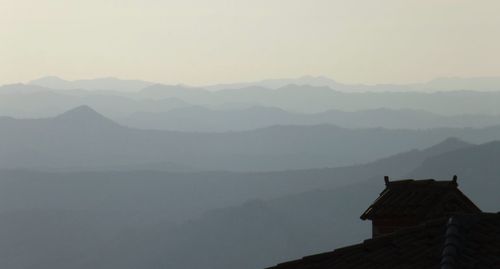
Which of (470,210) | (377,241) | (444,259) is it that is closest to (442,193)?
(470,210)

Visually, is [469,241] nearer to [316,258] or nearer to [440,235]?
[440,235]

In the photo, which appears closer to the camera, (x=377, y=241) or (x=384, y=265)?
(x=384, y=265)

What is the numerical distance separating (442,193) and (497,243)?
36.7 feet

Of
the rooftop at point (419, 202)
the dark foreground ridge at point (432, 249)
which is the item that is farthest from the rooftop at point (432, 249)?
the rooftop at point (419, 202)

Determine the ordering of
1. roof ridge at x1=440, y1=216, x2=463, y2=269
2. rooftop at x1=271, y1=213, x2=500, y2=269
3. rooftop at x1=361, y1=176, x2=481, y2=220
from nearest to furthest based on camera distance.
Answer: roof ridge at x1=440, y1=216, x2=463, y2=269 < rooftop at x1=271, y1=213, x2=500, y2=269 < rooftop at x1=361, y1=176, x2=481, y2=220

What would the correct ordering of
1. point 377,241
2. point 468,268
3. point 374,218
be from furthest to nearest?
point 374,218 < point 377,241 < point 468,268

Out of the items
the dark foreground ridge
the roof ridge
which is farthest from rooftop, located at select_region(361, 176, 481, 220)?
the roof ridge

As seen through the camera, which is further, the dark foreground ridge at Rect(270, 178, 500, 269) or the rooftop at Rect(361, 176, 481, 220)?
the rooftop at Rect(361, 176, 481, 220)

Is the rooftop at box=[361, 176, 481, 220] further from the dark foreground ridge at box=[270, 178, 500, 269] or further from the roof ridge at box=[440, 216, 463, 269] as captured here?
the roof ridge at box=[440, 216, 463, 269]

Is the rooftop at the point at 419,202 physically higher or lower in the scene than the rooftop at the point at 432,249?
higher

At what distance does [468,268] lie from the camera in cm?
1334

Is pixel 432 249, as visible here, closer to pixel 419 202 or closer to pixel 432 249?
pixel 432 249

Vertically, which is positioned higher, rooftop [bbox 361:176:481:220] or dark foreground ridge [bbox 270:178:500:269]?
rooftop [bbox 361:176:481:220]

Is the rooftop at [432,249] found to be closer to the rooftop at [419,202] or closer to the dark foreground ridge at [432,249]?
the dark foreground ridge at [432,249]
